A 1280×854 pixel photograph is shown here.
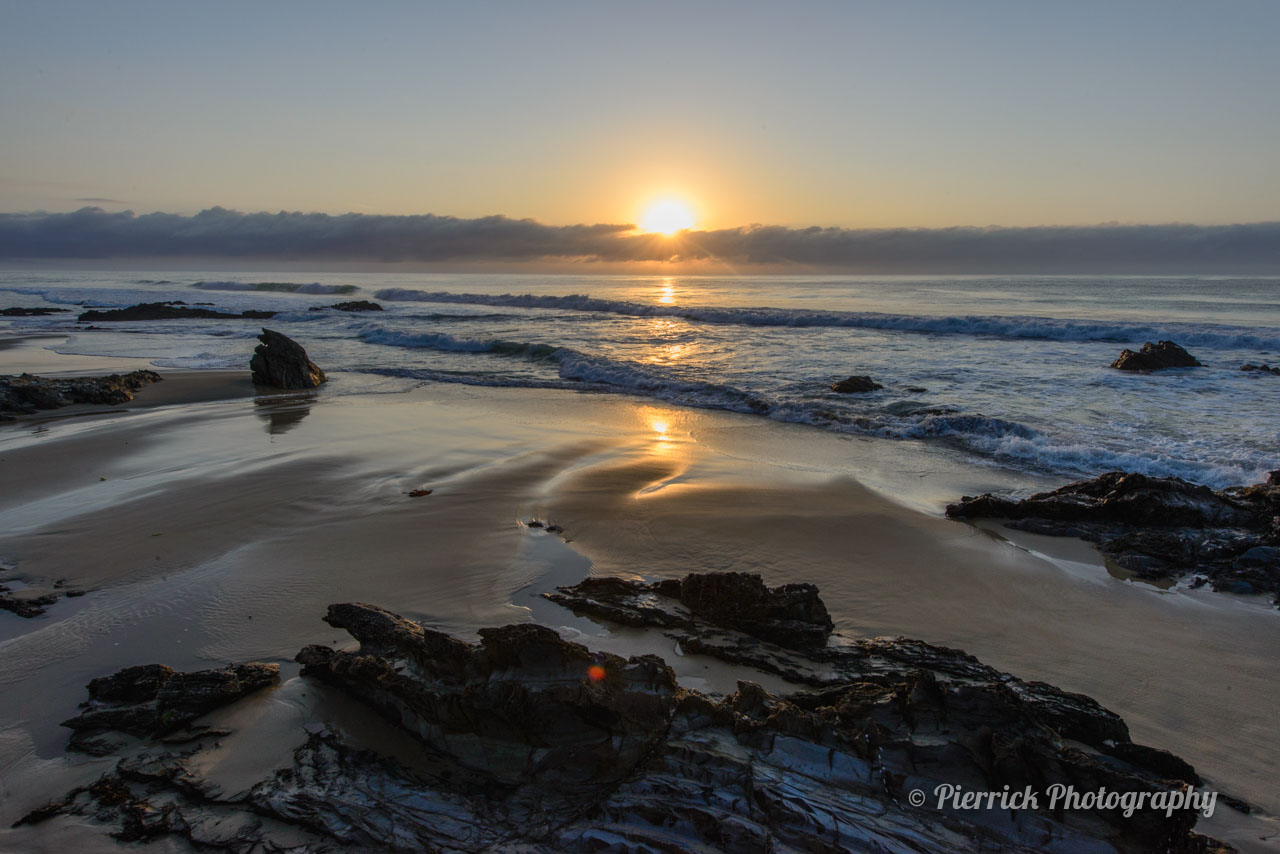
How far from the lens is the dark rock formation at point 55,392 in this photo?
11062 mm

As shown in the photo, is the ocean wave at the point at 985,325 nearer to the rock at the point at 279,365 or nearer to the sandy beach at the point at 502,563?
the sandy beach at the point at 502,563

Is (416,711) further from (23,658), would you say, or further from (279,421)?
(279,421)

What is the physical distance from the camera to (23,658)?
3.66 m

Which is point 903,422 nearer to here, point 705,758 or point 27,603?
point 705,758

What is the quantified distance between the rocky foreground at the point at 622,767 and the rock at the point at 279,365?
39.7ft

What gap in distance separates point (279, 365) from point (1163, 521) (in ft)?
49.3

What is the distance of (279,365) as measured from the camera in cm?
1412

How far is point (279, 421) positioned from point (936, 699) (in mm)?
10523

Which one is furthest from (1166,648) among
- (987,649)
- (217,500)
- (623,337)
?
(623,337)

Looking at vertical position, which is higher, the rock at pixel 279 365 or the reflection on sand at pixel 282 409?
the rock at pixel 279 365

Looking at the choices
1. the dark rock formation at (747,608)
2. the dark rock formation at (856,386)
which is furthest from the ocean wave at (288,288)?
the dark rock formation at (747,608)

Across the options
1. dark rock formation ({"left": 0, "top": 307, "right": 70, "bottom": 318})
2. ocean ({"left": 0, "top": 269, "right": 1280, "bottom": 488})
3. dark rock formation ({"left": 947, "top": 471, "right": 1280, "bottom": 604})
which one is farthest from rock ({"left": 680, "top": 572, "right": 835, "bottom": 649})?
dark rock formation ({"left": 0, "top": 307, "right": 70, "bottom": 318})

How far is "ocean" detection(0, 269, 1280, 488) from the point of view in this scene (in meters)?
9.64

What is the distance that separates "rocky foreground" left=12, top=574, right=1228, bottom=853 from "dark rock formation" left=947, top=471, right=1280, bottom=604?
326cm
